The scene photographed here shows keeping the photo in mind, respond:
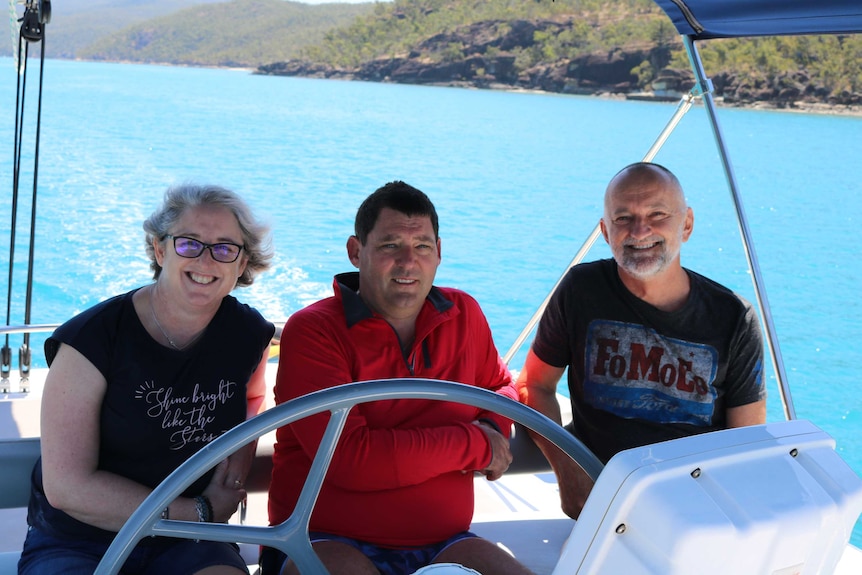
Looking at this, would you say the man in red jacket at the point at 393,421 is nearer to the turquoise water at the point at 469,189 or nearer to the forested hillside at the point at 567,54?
the turquoise water at the point at 469,189

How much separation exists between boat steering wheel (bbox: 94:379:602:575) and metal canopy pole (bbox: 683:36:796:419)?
1054mm

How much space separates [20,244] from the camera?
1022 centimetres

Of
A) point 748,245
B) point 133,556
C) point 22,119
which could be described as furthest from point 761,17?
point 22,119

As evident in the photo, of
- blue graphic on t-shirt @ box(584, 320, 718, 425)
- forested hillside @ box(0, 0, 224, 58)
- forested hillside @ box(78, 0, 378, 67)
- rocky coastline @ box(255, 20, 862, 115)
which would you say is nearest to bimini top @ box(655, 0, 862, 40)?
blue graphic on t-shirt @ box(584, 320, 718, 425)

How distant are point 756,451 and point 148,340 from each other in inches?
37.4

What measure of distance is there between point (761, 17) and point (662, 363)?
85 cm

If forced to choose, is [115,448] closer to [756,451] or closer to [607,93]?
[756,451]

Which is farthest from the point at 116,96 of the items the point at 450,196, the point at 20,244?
the point at 20,244

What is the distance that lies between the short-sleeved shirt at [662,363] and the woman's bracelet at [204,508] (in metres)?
0.81

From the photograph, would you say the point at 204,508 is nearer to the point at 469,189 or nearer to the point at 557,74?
the point at 469,189

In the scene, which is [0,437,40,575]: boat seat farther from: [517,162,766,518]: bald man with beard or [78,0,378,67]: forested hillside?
[78,0,378,67]: forested hillside

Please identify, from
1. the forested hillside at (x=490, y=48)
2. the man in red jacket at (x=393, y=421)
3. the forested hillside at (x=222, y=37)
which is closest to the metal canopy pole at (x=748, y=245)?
the man in red jacket at (x=393, y=421)

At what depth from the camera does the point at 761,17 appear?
78.7 inches

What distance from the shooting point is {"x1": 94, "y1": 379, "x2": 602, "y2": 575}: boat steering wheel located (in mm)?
952
